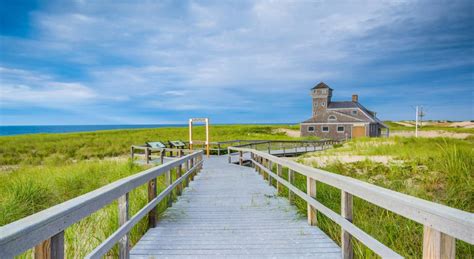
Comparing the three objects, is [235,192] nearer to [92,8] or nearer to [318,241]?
[318,241]

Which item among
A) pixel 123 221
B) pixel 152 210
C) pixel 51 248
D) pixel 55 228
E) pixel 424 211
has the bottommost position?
pixel 152 210

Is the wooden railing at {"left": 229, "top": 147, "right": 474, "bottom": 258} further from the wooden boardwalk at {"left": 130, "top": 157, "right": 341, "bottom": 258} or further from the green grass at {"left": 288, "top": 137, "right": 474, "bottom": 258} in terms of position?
the wooden boardwalk at {"left": 130, "top": 157, "right": 341, "bottom": 258}

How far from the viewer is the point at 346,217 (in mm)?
3215

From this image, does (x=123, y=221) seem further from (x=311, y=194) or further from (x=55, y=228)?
(x=311, y=194)

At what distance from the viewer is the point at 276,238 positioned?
13.6ft

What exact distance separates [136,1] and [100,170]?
10046 mm

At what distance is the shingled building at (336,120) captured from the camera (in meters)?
41.4

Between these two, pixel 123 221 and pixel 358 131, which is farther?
pixel 358 131

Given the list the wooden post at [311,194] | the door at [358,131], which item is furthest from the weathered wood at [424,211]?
the door at [358,131]

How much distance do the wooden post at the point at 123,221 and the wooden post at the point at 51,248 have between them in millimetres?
1284

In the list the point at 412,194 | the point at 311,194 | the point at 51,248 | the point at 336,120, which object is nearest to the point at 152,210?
the point at 311,194

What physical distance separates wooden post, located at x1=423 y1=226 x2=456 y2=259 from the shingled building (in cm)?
4117

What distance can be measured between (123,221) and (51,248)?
137cm

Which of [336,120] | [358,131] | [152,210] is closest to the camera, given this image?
[152,210]
